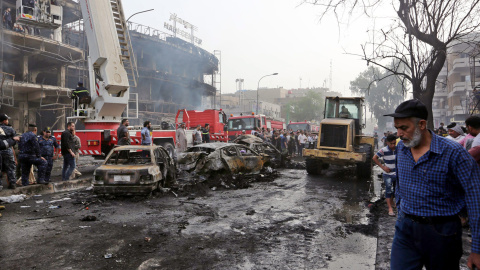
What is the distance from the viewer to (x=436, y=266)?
2469 mm

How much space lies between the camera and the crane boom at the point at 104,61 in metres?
11.3

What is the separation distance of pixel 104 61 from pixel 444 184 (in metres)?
11.3

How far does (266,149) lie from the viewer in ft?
46.5

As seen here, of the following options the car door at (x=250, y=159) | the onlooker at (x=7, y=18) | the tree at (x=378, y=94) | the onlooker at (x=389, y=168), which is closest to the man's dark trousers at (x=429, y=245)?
the onlooker at (x=389, y=168)

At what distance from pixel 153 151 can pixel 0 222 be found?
3.54m

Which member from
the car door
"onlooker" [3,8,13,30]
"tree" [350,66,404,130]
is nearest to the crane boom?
the car door

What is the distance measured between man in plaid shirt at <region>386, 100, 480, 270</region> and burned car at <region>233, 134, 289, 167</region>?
1011 cm

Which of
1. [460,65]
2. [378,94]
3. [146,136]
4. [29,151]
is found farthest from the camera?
[378,94]

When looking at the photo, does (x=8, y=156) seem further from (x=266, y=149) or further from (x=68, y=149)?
(x=266, y=149)

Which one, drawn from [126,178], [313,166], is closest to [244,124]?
[313,166]

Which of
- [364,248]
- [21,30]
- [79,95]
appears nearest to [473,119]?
[364,248]

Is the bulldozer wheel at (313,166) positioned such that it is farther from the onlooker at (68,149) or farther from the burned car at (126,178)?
the onlooker at (68,149)

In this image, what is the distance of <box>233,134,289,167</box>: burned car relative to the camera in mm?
13106

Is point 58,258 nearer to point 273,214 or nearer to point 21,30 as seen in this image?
point 273,214
